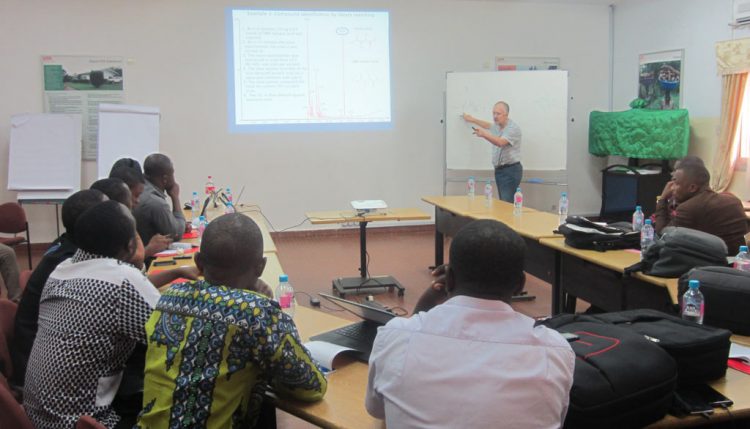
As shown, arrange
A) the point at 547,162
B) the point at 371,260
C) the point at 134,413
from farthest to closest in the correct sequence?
the point at 547,162, the point at 371,260, the point at 134,413

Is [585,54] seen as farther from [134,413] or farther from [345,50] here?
[134,413]

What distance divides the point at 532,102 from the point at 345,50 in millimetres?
2422

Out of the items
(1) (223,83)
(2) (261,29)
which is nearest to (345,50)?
(2) (261,29)

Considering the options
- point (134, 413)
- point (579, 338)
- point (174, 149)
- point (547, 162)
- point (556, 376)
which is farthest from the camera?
point (547, 162)

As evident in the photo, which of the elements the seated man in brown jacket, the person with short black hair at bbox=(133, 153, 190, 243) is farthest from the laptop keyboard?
the seated man in brown jacket

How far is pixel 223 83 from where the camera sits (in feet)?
24.9

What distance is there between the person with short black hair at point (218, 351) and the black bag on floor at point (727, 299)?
1554mm

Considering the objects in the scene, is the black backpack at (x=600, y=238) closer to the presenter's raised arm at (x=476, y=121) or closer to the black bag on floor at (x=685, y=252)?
the black bag on floor at (x=685, y=252)

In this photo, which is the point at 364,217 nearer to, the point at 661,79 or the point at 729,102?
the point at 729,102

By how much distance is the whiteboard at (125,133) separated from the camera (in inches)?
274

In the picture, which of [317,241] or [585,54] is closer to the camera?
[317,241]

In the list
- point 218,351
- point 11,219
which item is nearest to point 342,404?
point 218,351

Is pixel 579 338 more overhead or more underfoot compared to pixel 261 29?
more underfoot

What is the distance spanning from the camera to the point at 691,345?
73.6 inches
